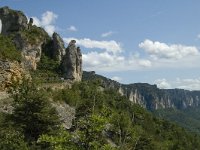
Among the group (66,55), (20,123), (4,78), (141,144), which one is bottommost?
(141,144)

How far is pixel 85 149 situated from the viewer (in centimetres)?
2503

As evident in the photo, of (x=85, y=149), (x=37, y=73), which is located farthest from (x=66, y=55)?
(x=85, y=149)

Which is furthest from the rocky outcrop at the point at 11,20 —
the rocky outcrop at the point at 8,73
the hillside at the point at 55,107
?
the rocky outcrop at the point at 8,73

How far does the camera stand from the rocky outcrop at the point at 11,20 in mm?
119500

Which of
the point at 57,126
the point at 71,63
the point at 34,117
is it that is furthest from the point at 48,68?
the point at 34,117

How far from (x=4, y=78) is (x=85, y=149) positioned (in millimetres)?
51976

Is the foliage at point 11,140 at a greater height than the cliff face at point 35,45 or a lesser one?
lesser

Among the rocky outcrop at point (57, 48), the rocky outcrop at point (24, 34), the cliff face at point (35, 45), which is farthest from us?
the rocky outcrop at point (57, 48)

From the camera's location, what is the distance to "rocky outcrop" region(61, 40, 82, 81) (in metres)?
126

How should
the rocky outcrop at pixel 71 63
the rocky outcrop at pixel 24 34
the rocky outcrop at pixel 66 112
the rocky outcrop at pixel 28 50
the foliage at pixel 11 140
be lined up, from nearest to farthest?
the foliage at pixel 11 140
the rocky outcrop at pixel 66 112
the rocky outcrop at pixel 28 50
the rocky outcrop at pixel 24 34
the rocky outcrop at pixel 71 63

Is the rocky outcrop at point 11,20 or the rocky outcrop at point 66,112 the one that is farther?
the rocky outcrop at point 11,20

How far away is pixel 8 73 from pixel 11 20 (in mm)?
50659

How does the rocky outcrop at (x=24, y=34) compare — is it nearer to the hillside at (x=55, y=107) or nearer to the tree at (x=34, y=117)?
the hillside at (x=55, y=107)

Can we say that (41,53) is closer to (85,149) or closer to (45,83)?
(45,83)
